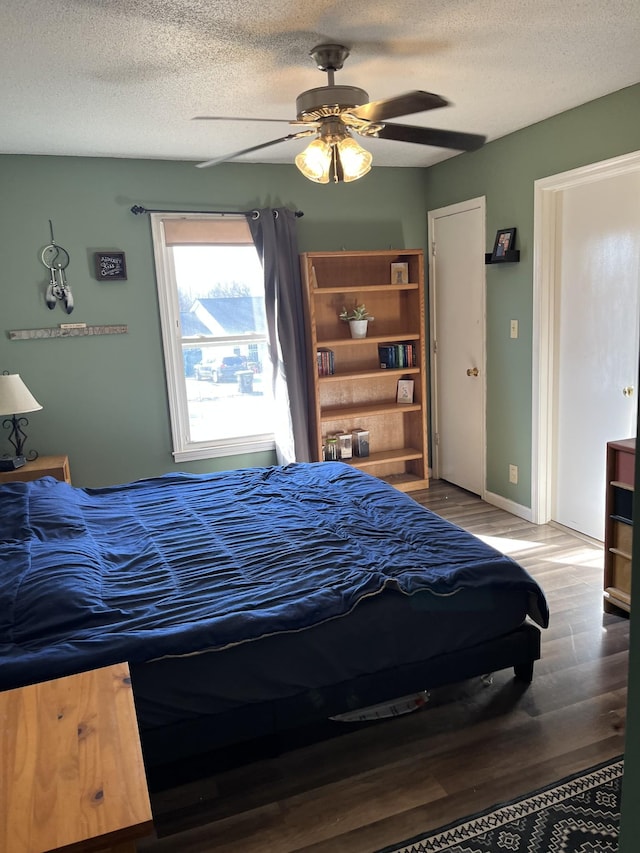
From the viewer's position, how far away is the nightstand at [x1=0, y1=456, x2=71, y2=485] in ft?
11.8

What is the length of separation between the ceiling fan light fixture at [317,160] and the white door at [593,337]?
69.5 inches

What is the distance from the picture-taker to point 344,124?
2467 mm

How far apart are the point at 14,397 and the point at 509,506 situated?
3.29 m

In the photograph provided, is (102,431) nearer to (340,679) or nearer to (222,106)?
(222,106)

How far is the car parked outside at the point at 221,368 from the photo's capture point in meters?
4.50

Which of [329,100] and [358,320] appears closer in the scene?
[329,100]

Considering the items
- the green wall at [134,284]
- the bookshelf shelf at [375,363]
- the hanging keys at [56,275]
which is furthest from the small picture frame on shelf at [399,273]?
the hanging keys at [56,275]

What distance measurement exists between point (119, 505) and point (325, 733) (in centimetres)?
158

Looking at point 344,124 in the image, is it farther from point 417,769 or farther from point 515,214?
point 417,769

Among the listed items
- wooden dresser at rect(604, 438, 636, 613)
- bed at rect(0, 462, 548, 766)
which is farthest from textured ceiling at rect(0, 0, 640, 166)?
bed at rect(0, 462, 548, 766)

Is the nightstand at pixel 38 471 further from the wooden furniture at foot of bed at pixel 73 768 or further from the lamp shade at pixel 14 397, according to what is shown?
the wooden furniture at foot of bed at pixel 73 768

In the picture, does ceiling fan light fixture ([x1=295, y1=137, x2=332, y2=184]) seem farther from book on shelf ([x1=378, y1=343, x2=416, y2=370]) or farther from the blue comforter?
book on shelf ([x1=378, y1=343, x2=416, y2=370])

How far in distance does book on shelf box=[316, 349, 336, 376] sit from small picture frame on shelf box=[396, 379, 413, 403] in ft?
2.13

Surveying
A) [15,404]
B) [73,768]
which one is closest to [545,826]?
[73,768]
